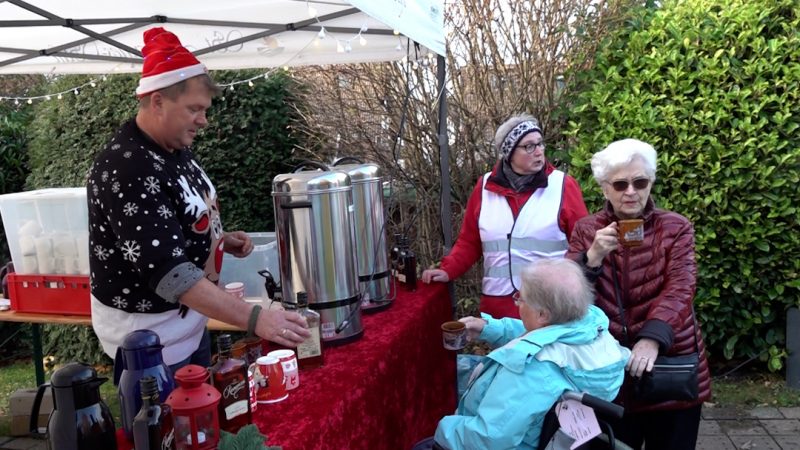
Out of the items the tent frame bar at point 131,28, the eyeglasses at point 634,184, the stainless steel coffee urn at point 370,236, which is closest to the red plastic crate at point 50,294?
the tent frame bar at point 131,28

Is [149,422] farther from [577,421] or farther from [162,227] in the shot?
[577,421]

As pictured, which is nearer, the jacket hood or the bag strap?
the jacket hood

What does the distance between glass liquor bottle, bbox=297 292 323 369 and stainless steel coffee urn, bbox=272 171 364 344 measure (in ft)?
0.48

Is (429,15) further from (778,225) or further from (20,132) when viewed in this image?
(20,132)

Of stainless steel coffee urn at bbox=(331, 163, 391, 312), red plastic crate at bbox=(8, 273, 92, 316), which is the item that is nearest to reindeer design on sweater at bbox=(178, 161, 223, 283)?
stainless steel coffee urn at bbox=(331, 163, 391, 312)

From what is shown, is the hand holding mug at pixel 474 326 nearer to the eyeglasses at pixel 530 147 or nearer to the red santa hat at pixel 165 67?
the eyeglasses at pixel 530 147

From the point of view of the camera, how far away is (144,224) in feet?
5.29

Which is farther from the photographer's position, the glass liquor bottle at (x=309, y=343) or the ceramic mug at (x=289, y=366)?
the glass liquor bottle at (x=309, y=343)

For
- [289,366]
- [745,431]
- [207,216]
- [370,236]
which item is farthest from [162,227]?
[745,431]

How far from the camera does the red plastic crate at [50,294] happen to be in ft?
11.6

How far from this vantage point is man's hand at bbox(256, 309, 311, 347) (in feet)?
5.45

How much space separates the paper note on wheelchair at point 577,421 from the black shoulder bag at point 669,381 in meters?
0.46

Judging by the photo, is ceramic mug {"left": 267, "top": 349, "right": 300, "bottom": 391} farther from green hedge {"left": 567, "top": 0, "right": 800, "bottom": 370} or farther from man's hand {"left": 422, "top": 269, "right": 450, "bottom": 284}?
green hedge {"left": 567, "top": 0, "right": 800, "bottom": 370}

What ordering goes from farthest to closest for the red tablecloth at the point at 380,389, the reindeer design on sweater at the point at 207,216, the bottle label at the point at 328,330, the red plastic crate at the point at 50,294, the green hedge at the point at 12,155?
the green hedge at the point at 12,155 < the red plastic crate at the point at 50,294 < the bottle label at the point at 328,330 < the reindeer design on sweater at the point at 207,216 < the red tablecloth at the point at 380,389
